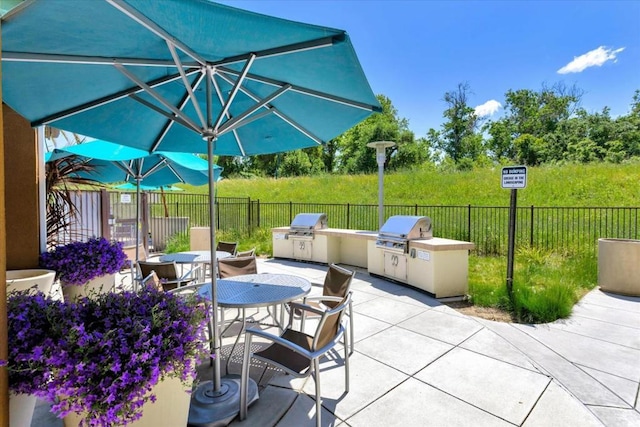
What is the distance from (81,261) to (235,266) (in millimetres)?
1790

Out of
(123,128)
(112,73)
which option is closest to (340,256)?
(123,128)

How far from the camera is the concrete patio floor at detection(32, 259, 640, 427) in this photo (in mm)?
2166

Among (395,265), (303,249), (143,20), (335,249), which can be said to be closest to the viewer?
(143,20)

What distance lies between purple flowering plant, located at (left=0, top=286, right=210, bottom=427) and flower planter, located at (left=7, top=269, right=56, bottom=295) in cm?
156

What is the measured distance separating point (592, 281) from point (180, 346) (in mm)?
6668

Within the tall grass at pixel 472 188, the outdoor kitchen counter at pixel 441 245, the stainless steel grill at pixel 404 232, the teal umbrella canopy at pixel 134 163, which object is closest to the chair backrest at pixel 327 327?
the outdoor kitchen counter at pixel 441 245

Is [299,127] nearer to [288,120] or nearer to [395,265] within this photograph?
[288,120]

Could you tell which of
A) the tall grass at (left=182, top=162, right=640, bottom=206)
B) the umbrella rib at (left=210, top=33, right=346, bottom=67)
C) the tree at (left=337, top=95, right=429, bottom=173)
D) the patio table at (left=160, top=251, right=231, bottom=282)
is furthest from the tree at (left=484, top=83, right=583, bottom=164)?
the umbrella rib at (left=210, top=33, right=346, bottom=67)

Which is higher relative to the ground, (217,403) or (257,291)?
(257,291)

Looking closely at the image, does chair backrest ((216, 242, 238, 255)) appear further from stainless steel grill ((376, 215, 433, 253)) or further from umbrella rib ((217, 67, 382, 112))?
umbrella rib ((217, 67, 382, 112))

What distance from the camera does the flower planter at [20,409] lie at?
A: 60.7 inches

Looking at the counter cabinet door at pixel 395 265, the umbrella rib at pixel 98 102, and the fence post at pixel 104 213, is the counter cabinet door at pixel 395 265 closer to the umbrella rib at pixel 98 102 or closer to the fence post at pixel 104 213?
the umbrella rib at pixel 98 102

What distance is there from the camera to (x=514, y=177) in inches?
172

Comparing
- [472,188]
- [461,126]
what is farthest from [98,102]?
[461,126]
